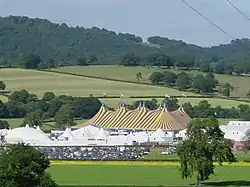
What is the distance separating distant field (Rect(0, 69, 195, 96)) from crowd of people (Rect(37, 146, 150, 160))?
56.0 metres

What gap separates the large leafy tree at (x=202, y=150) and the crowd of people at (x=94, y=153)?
2123cm

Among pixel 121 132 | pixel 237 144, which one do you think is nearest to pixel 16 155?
pixel 237 144

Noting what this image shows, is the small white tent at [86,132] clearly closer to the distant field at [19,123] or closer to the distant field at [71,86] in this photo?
the distant field at [19,123]

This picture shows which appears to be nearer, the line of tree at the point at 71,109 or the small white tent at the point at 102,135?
the small white tent at the point at 102,135

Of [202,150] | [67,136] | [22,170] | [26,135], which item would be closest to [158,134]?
[67,136]

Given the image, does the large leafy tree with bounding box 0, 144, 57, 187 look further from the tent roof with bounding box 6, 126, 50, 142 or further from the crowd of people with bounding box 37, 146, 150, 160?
the tent roof with bounding box 6, 126, 50, 142

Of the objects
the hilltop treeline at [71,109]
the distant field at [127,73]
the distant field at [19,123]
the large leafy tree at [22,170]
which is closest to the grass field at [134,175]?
the large leafy tree at [22,170]

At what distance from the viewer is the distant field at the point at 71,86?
141 m

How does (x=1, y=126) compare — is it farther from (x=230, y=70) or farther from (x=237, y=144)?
(x=230, y=70)

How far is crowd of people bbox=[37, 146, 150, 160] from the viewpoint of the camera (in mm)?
70188

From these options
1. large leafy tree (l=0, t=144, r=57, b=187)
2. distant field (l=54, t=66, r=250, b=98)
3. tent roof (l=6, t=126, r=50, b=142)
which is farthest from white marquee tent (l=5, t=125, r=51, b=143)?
distant field (l=54, t=66, r=250, b=98)

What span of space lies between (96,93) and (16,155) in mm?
105690

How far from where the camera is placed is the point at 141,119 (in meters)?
103

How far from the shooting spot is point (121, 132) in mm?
100375
